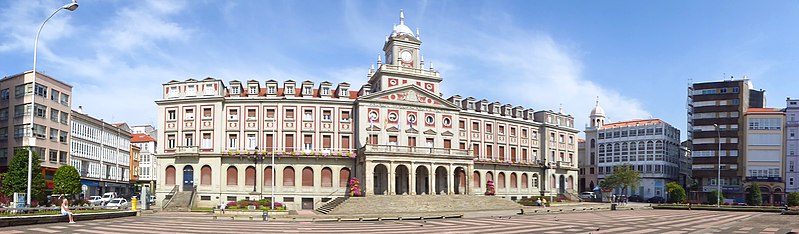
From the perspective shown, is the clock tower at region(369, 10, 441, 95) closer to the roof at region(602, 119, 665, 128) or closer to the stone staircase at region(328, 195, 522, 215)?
the stone staircase at region(328, 195, 522, 215)

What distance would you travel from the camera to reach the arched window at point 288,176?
74.9 meters

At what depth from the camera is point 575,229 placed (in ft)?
134

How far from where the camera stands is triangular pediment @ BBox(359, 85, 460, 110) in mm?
77125

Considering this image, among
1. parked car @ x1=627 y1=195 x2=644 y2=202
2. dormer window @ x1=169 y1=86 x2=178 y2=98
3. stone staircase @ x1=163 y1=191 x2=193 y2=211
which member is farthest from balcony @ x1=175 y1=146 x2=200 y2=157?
parked car @ x1=627 y1=195 x2=644 y2=202

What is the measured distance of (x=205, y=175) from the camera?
74000 millimetres

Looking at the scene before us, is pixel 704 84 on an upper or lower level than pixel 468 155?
upper

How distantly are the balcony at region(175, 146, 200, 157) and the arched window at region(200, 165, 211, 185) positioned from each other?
199 centimetres

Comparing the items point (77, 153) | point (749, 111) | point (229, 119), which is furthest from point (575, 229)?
point (749, 111)

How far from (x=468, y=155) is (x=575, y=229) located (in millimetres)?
37820

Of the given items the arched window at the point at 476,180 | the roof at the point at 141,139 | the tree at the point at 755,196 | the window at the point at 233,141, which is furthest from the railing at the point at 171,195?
the tree at the point at 755,196

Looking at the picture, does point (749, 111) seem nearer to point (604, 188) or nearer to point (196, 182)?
point (604, 188)

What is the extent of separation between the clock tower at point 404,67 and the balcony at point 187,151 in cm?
2192

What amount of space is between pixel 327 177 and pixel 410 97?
530 inches

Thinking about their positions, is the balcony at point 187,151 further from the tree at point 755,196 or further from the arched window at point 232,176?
the tree at point 755,196
